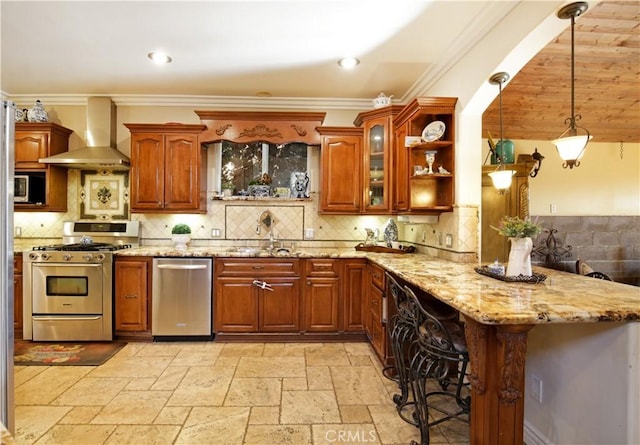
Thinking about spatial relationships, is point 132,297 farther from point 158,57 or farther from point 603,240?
point 603,240

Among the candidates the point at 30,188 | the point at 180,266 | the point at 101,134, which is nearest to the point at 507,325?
the point at 180,266

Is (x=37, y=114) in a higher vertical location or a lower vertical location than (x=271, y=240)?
higher

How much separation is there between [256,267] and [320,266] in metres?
0.69

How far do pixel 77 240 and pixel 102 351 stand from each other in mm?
1537

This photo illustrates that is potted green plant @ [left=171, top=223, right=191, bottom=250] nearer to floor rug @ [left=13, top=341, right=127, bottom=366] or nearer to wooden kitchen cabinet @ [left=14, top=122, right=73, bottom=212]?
floor rug @ [left=13, top=341, right=127, bottom=366]

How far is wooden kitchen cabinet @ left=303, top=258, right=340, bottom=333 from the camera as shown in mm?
3572

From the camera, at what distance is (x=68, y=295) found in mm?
3451

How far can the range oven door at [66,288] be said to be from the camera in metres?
3.43

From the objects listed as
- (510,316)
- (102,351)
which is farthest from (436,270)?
(102,351)

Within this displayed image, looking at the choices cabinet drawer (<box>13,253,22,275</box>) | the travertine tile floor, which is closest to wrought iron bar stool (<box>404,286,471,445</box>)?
the travertine tile floor

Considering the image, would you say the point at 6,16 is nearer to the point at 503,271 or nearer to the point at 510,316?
the point at 510,316

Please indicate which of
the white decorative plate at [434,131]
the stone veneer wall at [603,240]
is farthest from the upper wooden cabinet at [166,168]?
the stone veneer wall at [603,240]

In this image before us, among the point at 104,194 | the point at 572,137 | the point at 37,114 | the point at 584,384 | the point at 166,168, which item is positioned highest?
the point at 37,114

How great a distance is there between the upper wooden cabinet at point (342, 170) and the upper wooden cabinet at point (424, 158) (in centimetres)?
60
